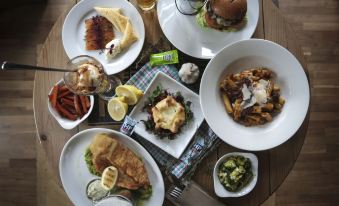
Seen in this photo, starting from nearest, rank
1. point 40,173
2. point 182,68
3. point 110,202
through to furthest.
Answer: point 110,202, point 182,68, point 40,173

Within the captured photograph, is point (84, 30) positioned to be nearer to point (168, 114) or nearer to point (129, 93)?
point (129, 93)

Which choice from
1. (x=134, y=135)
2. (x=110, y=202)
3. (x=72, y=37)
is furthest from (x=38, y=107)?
(x=110, y=202)

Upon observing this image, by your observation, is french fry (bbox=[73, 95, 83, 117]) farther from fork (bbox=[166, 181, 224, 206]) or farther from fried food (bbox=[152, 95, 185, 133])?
fork (bbox=[166, 181, 224, 206])

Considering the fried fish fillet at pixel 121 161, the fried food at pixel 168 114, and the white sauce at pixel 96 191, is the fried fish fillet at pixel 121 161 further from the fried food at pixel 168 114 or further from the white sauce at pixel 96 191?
the fried food at pixel 168 114

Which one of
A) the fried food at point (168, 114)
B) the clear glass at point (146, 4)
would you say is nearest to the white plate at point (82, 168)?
the fried food at point (168, 114)

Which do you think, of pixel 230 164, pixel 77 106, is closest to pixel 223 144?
pixel 230 164

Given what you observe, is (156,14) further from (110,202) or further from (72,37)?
(110,202)
